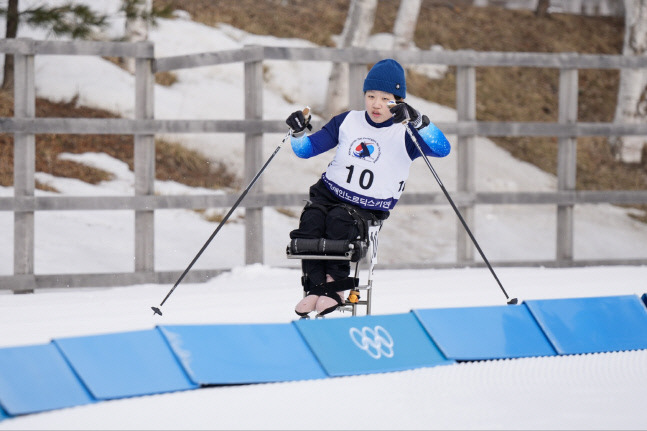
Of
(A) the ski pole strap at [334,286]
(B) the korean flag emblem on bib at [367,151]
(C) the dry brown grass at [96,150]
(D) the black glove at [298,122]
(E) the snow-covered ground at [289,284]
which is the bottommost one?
(E) the snow-covered ground at [289,284]

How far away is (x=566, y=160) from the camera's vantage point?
833 cm

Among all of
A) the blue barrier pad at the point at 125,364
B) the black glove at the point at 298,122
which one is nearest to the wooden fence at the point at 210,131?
the black glove at the point at 298,122

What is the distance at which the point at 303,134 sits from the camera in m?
4.88

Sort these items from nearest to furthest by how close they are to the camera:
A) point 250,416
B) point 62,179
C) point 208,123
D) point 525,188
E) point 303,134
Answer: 1. point 250,416
2. point 303,134
3. point 208,123
4. point 62,179
5. point 525,188

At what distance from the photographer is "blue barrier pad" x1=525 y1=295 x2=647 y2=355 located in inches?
174

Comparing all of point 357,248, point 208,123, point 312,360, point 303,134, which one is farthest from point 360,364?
point 208,123

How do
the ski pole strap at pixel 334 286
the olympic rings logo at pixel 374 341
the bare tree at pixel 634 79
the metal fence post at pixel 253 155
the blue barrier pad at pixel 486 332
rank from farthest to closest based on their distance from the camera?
the bare tree at pixel 634 79 < the metal fence post at pixel 253 155 < the ski pole strap at pixel 334 286 < the blue barrier pad at pixel 486 332 < the olympic rings logo at pixel 374 341

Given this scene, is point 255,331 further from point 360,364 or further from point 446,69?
point 446,69

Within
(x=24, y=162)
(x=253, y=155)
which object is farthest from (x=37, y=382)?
(x=253, y=155)

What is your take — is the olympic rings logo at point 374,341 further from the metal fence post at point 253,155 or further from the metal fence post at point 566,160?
the metal fence post at point 566,160

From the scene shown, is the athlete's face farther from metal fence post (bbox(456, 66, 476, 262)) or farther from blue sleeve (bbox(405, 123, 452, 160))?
metal fence post (bbox(456, 66, 476, 262))

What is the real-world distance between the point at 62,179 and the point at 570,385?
28.0 feet

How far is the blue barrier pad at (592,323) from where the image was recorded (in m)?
4.43

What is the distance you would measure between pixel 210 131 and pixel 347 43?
346 inches
